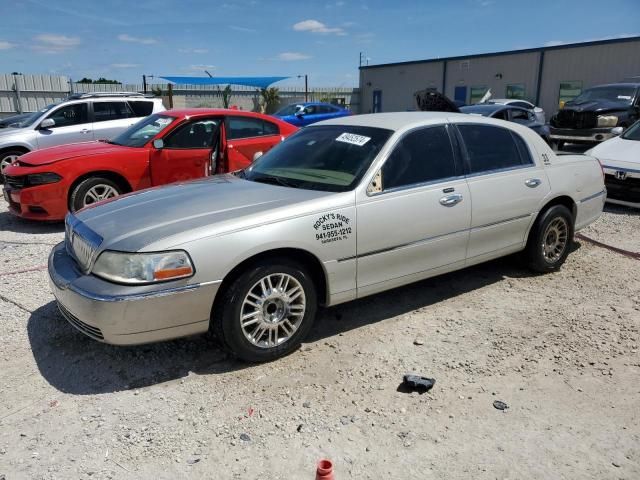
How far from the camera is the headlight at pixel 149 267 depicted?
3.13 metres

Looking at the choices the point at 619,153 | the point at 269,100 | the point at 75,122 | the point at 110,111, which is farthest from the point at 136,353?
the point at 269,100

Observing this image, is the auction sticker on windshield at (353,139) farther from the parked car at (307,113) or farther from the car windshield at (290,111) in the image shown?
the car windshield at (290,111)

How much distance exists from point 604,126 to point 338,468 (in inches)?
493

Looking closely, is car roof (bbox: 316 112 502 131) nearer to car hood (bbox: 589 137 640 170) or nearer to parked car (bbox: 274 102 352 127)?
car hood (bbox: 589 137 640 170)

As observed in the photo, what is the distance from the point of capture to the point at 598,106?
13.6m

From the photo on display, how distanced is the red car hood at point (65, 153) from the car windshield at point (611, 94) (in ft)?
41.5

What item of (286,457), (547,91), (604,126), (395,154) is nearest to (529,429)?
(286,457)

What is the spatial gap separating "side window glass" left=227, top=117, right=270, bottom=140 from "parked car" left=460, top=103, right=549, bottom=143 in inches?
244

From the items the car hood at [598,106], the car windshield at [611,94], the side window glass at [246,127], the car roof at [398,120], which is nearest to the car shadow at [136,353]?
the car roof at [398,120]

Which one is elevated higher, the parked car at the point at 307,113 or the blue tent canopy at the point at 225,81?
the blue tent canopy at the point at 225,81

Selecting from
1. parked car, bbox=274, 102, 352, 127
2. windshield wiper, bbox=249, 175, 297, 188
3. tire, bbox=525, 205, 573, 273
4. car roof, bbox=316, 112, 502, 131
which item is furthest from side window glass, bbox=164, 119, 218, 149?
parked car, bbox=274, 102, 352, 127

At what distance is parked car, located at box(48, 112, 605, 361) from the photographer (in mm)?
3193

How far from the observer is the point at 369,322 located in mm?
4277

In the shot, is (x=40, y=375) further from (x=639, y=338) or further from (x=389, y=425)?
(x=639, y=338)
